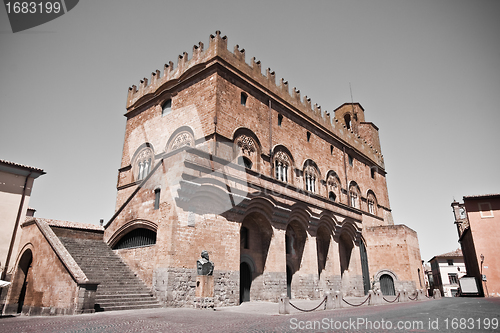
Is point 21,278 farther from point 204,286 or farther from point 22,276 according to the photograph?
point 204,286

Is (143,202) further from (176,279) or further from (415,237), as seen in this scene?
(415,237)

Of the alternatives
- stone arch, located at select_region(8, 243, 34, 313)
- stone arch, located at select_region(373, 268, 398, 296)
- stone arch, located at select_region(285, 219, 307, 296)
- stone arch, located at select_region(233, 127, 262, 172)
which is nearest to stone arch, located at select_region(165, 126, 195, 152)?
stone arch, located at select_region(233, 127, 262, 172)

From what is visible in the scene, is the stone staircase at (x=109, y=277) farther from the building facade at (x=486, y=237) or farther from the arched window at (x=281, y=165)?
the building facade at (x=486, y=237)

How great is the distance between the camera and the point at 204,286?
417 inches

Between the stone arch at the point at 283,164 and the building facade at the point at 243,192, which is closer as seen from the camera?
the building facade at the point at 243,192

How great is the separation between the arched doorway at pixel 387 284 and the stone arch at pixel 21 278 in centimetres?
1989

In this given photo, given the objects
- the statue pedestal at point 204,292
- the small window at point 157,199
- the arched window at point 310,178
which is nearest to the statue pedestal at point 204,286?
the statue pedestal at point 204,292

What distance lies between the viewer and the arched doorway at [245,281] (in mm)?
14550

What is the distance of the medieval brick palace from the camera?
1133cm

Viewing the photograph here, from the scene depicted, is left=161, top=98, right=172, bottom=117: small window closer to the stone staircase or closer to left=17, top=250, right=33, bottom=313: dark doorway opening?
the stone staircase

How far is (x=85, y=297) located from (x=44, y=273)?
289 cm

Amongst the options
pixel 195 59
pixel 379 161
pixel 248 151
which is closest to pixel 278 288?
pixel 248 151

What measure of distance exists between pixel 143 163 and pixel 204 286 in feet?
33.8

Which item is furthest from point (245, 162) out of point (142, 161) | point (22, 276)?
point (22, 276)
